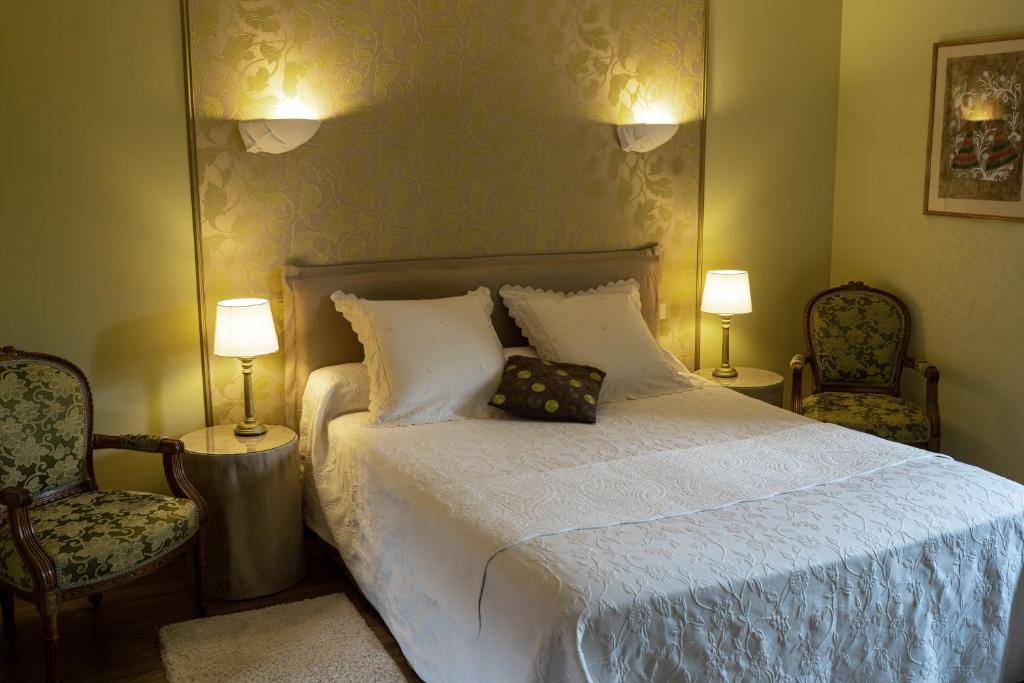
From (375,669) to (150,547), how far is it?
80 centimetres

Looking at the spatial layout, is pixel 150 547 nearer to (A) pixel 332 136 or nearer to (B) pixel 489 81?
(A) pixel 332 136

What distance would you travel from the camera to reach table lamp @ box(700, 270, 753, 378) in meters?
4.44

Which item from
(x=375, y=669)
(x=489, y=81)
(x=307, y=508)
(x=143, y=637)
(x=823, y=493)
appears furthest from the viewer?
(x=489, y=81)

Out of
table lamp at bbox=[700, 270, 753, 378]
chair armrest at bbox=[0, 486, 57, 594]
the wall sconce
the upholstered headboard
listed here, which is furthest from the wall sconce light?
table lamp at bbox=[700, 270, 753, 378]

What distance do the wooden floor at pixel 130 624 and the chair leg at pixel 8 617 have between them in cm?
4

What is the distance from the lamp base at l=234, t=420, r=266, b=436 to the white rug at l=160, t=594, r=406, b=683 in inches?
24.9

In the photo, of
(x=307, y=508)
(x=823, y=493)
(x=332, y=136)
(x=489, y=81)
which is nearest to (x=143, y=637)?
(x=307, y=508)

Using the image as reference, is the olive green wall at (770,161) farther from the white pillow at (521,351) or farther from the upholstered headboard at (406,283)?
the white pillow at (521,351)

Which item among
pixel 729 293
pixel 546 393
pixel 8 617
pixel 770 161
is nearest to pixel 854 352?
pixel 729 293

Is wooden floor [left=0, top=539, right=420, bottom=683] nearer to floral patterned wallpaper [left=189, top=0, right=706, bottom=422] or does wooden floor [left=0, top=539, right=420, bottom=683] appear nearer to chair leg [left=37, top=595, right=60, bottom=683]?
chair leg [left=37, top=595, right=60, bottom=683]

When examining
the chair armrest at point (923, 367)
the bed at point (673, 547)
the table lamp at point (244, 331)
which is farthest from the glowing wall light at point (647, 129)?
the table lamp at point (244, 331)

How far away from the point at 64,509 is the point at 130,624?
48 cm

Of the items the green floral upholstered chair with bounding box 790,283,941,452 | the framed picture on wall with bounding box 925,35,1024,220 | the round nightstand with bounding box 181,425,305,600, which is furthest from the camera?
the green floral upholstered chair with bounding box 790,283,941,452

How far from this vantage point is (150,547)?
308 cm
